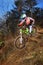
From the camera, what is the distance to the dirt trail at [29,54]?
14.0 ft

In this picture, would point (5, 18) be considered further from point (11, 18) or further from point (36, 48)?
point (36, 48)

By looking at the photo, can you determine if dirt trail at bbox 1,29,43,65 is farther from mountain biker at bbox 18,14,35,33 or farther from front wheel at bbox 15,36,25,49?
mountain biker at bbox 18,14,35,33

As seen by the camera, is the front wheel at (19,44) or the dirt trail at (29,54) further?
the front wheel at (19,44)

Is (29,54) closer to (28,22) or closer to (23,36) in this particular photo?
(23,36)

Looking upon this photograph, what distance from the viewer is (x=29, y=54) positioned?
14.1ft

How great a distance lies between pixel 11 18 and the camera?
444cm

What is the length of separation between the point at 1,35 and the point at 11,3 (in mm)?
478

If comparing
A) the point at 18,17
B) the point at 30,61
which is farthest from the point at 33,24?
the point at 30,61

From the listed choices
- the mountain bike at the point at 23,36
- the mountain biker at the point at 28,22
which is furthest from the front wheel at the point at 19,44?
the mountain biker at the point at 28,22

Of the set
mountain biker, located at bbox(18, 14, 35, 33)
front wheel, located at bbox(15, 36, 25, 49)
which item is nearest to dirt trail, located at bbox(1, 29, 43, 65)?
front wheel, located at bbox(15, 36, 25, 49)

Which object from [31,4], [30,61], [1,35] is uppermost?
[31,4]

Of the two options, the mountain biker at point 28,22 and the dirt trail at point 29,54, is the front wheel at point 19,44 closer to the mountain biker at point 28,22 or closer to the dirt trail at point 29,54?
the dirt trail at point 29,54

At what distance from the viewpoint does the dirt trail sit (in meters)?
4.26

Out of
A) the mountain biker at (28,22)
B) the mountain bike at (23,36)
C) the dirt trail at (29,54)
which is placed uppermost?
the mountain biker at (28,22)
